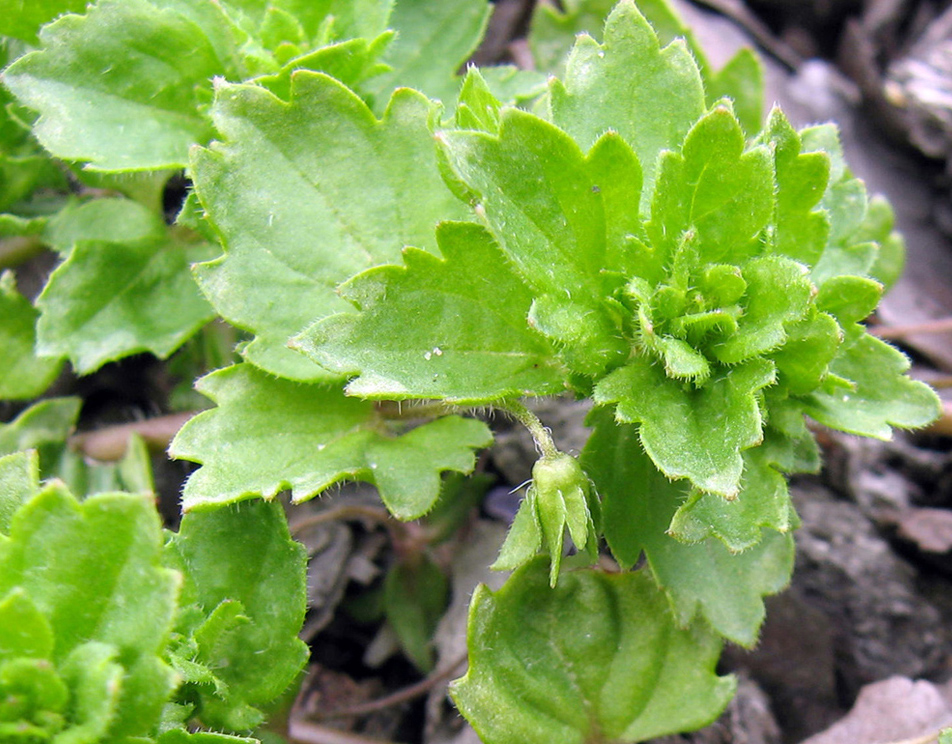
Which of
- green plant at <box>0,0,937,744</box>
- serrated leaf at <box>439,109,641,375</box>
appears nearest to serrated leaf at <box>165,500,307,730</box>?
green plant at <box>0,0,937,744</box>

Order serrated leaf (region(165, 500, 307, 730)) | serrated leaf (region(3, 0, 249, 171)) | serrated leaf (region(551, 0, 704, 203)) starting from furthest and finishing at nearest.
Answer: serrated leaf (region(3, 0, 249, 171)), serrated leaf (region(551, 0, 704, 203)), serrated leaf (region(165, 500, 307, 730))

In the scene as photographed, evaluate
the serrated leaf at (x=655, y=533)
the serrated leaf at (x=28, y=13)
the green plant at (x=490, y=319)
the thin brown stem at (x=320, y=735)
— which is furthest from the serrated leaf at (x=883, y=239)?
the serrated leaf at (x=28, y=13)

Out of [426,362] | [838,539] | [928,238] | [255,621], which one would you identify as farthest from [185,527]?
[928,238]

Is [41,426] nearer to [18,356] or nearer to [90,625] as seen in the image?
[18,356]

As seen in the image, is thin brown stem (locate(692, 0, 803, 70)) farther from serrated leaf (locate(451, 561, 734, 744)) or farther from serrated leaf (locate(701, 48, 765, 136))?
serrated leaf (locate(451, 561, 734, 744))

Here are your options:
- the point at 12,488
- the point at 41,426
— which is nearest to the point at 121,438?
the point at 41,426
